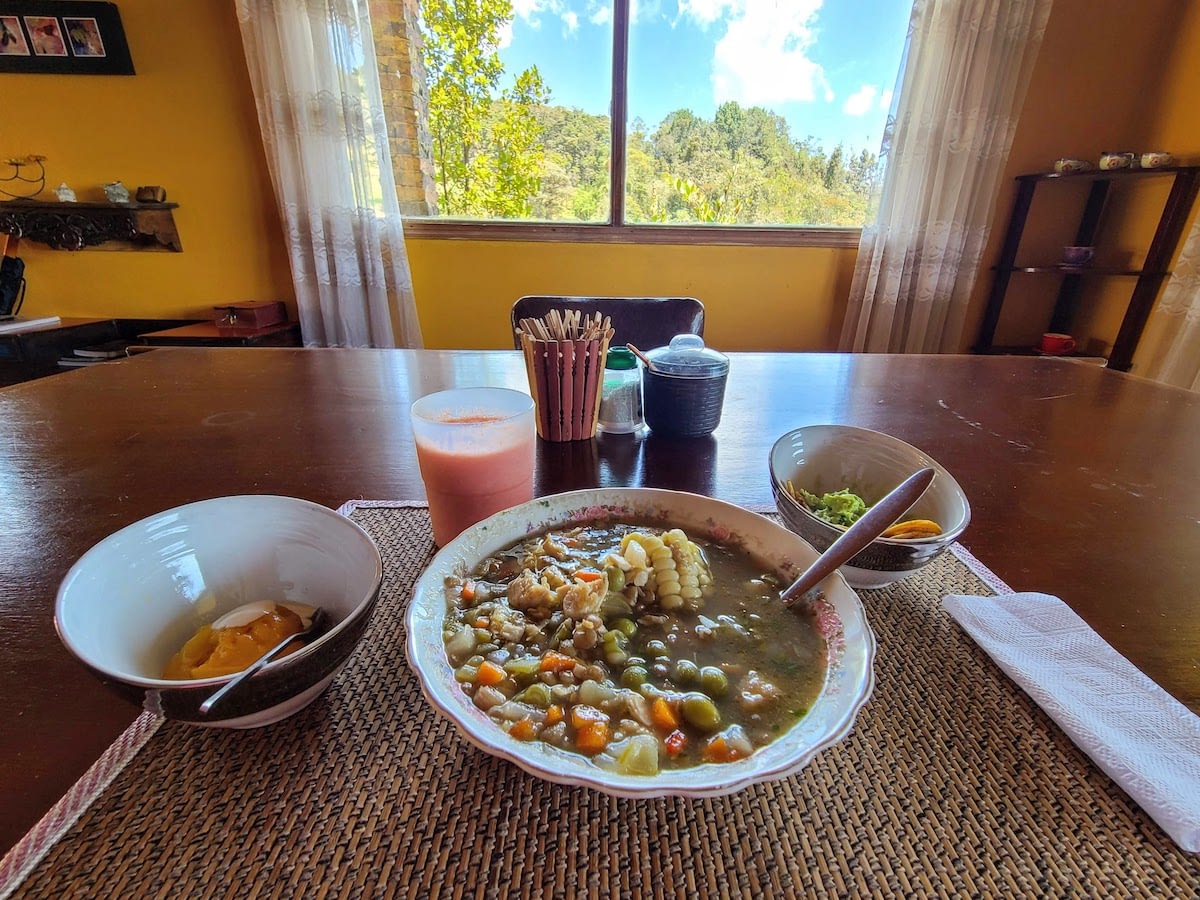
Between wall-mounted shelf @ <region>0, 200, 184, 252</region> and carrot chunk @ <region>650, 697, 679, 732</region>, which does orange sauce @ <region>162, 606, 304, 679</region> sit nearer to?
carrot chunk @ <region>650, 697, 679, 732</region>

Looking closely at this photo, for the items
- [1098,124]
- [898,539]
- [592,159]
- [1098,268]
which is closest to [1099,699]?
[898,539]

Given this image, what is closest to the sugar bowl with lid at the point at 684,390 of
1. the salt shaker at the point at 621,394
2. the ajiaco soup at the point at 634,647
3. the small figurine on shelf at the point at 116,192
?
the salt shaker at the point at 621,394

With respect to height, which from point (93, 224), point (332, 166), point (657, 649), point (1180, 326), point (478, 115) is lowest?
point (1180, 326)

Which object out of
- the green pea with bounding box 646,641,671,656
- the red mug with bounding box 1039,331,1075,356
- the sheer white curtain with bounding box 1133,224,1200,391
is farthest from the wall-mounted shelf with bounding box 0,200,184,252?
the sheer white curtain with bounding box 1133,224,1200,391

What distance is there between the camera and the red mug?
3.50 m

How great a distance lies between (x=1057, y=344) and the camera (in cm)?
351

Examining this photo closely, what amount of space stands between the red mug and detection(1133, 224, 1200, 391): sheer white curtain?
399 mm

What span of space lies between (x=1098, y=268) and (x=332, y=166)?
4618 millimetres

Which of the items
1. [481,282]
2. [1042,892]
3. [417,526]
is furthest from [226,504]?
[481,282]

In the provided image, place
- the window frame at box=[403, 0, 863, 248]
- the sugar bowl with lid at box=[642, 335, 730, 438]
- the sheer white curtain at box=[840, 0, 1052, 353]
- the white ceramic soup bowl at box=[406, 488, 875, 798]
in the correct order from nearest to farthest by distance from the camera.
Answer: the white ceramic soup bowl at box=[406, 488, 875, 798], the sugar bowl with lid at box=[642, 335, 730, 438], the sheer white curtain at box=[840, 0, 1052, 353], the window frame at box=[403, 0, 863, 248]

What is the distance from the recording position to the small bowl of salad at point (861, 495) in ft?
2.23

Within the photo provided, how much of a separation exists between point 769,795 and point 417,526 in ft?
2.00

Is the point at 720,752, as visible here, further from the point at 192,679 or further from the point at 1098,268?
the point at 1098,268

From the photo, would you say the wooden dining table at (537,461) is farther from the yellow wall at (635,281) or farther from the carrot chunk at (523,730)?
the yellow wall at (635,281)
